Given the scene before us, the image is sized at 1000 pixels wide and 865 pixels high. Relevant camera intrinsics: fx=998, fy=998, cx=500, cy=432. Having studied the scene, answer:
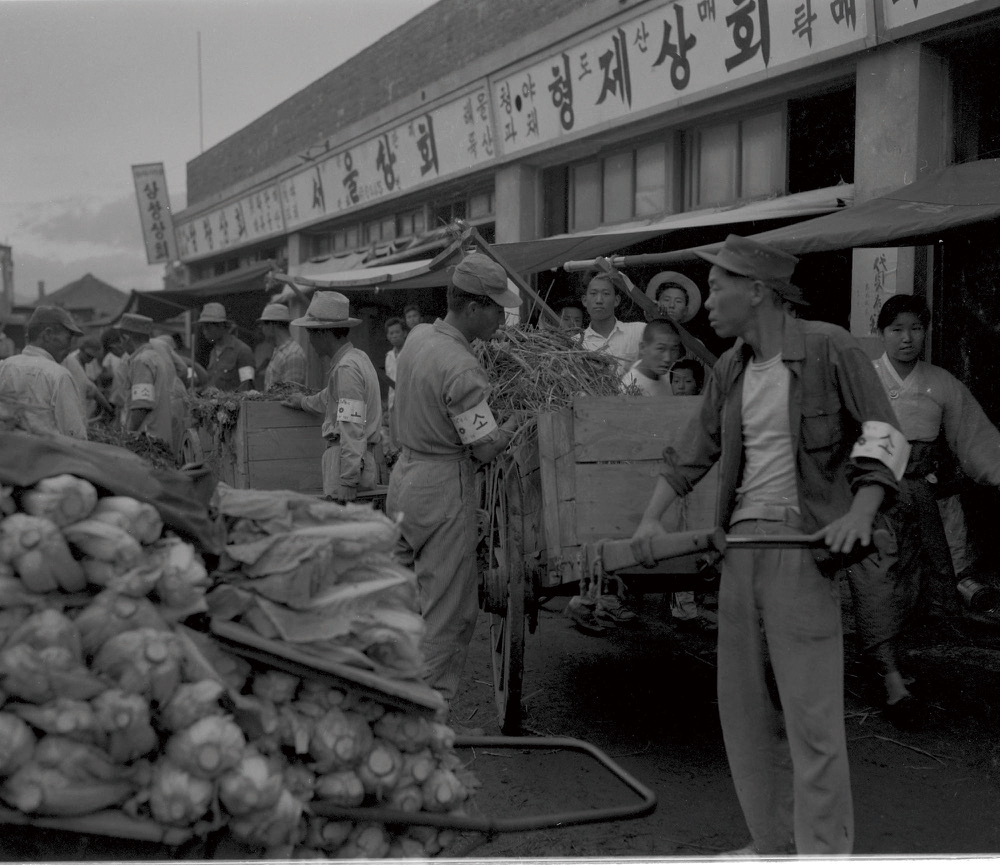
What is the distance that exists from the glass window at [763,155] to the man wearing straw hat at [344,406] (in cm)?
407

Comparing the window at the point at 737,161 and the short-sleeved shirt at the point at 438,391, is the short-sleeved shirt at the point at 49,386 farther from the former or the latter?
the window at the point at 737,161

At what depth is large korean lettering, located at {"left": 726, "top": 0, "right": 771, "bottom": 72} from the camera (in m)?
7.52

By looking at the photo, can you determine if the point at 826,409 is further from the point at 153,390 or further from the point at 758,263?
the point at 153,390

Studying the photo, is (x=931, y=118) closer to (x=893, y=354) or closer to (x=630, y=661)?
(x=893, y=354)

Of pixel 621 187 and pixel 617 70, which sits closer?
pixel 617 70

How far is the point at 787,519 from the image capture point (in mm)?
3062

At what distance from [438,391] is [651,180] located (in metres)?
6.11

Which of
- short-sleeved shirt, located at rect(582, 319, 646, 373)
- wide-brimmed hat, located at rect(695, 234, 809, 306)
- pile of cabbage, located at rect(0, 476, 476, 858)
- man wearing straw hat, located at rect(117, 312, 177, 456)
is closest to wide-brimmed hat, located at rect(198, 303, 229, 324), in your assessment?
man wearing straw hat, located at rect(117, 312, 177, 456)

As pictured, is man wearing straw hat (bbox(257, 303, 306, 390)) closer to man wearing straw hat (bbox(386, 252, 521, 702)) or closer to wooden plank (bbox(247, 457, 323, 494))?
wooden plank (bbox(247, 457, 323, 494))

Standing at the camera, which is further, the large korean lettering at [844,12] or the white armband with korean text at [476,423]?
the large korean lettering at [844,12]

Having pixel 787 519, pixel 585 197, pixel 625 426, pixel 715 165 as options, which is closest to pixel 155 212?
pixel 585 197

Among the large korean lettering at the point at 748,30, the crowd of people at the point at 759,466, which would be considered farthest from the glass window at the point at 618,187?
the crowd of people at the point at 759,466

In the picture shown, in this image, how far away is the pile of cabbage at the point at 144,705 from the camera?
1.59 meters

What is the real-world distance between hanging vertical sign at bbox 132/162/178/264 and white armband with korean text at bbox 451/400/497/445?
20050mm
